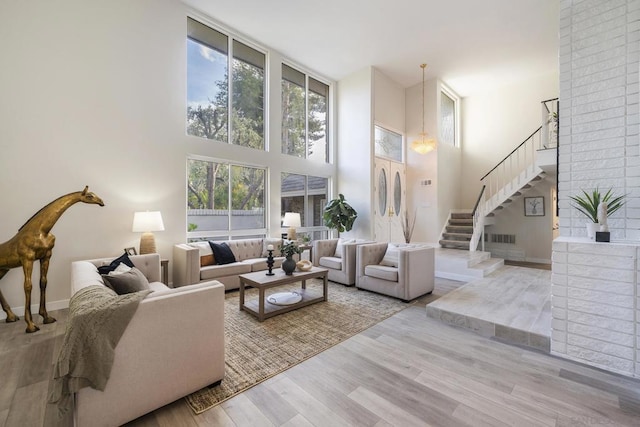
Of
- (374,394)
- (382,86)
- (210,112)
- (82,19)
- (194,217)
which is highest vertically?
(382,86)

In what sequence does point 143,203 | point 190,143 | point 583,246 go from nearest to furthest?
point 583,246, point 143,203, point 190,143

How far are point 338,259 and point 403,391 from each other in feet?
10.2

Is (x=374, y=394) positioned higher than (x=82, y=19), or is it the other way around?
(x=82, y=19)

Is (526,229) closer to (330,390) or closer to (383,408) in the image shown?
(383,408)

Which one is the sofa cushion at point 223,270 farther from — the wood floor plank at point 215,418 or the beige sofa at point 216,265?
the wood floor plank at point 215,418

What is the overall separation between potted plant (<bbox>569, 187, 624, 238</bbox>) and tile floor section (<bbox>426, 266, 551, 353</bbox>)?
114cm

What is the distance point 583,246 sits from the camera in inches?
96.8

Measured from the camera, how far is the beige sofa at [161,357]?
5.24 ft

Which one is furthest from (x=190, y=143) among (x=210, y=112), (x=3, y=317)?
(x=3, y=317)

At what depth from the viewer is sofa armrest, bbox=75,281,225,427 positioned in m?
1.60

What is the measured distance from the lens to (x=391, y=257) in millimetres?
4496

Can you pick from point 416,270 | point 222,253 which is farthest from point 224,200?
point 416,270

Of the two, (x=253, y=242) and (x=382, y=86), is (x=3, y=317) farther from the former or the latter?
(x=382, y=86)

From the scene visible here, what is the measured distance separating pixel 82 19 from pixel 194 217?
10.8ft
